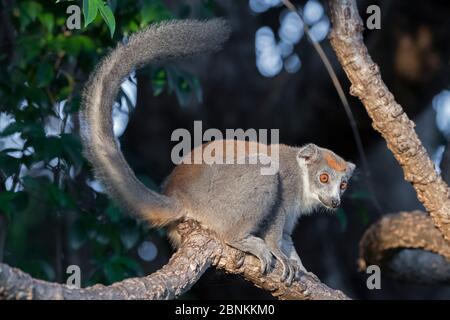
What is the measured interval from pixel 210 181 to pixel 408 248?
97.6 inches

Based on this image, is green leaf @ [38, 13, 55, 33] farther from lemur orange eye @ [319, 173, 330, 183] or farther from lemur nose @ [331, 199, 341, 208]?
lemur nose @ [331, 199, 341, 208]

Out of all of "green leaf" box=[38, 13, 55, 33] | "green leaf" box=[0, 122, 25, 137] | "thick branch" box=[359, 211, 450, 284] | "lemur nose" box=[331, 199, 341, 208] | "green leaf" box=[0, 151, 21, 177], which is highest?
"green leaf" box=[38, 13, 55, 33]

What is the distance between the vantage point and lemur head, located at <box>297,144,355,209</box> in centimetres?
590

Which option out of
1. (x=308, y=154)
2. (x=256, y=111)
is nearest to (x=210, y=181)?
(x=308, y=154)

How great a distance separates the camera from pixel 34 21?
6.27 m

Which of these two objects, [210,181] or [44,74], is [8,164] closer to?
[44,74]

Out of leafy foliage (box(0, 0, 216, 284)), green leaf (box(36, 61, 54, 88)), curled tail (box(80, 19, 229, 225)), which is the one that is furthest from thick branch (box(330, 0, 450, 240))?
green leaf (box(36, 61, 54, 88))

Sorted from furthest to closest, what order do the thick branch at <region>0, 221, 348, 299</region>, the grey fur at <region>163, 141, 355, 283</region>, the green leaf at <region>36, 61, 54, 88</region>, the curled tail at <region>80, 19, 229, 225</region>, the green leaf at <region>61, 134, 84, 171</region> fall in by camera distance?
the green leaf at <region>36, 61, 54, 88</region> < the green leaf at <region>61, 134, 84, 171</region> < the grey fur at <region>163, 141, 355, 283</region> < the curled tail at <region>80, 19, 229, 225</region> < the thick branch at <region>0, 221, 348, 299</region>

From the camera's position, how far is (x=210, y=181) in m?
5.35

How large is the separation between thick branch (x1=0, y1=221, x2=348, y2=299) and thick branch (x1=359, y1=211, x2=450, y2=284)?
181 centimetres

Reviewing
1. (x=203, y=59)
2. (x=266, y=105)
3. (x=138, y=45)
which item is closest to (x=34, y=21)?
(x=138, y=45)

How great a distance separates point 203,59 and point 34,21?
308cm

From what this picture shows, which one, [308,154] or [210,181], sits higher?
[308,154]

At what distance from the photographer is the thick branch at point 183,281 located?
3539 millimetres
